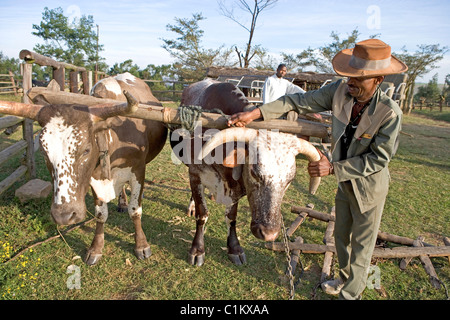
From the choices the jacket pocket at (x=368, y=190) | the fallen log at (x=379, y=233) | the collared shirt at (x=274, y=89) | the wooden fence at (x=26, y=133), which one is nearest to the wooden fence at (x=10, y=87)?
the wooden fence at (x=26, y=133)

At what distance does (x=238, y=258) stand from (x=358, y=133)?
211cm

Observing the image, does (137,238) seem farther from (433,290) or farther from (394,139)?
(433,290)

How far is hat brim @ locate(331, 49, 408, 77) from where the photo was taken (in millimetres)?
2465

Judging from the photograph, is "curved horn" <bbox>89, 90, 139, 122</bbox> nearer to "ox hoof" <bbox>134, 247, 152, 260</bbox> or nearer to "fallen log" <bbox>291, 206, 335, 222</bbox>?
"ox hoof" <bbox>134, 247, 152, 260</bbox>

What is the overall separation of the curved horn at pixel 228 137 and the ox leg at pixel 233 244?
4.28 ft

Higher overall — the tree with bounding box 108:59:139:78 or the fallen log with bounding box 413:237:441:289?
the tree with bounding box 108:59:139:78

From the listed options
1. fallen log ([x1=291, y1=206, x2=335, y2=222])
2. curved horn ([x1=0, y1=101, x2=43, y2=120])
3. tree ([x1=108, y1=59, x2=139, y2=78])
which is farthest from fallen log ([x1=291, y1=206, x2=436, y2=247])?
tree ([x1=108, y1=59, x2=139, y2=78])

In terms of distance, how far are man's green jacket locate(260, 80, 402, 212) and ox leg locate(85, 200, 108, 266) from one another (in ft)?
7.47

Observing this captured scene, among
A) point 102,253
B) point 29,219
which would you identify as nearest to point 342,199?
point 102,253

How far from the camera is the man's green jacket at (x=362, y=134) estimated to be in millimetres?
2546

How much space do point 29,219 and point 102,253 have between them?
137 centimetres

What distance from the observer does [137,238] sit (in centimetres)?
388

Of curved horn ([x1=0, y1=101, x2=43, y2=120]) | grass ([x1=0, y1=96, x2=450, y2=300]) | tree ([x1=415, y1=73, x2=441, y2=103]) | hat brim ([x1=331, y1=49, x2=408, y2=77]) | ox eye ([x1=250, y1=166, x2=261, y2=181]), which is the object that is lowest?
grass ([x1=0, y1=96, x2=450, y2=300])

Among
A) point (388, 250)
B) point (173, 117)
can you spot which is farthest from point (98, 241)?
point (388, 250)
